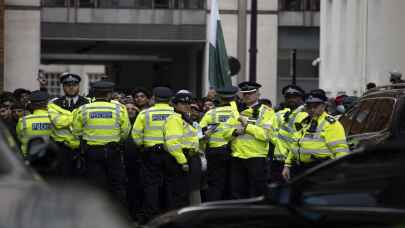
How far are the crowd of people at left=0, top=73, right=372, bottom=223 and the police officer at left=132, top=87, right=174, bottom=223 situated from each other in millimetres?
13

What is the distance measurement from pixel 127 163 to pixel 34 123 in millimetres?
2127

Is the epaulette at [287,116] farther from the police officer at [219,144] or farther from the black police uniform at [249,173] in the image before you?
the police officer at [219,144]

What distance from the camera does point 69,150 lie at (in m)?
15.2

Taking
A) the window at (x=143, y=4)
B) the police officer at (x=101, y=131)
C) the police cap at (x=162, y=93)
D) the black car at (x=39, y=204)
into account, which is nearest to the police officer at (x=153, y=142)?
the police cap at (x=162, y=93)

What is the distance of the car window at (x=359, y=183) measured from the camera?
7.38 metres

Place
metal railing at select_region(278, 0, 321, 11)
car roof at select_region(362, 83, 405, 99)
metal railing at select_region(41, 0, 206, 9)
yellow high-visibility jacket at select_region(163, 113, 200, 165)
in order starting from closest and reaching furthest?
1. car roof at select_region(362, 83, 405, 99)
2. yellow high-visibility jacket at select_region(163, 113, 200, 165)
3. metal railing at select_region(41, 0, 206, 9)
4. metal railing at select_region(278, 0, 321, 11)

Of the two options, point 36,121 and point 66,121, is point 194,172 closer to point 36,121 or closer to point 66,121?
point 66,121

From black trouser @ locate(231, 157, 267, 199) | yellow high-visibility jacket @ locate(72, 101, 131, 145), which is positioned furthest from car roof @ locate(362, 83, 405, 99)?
yellow high-visibility jacket @ locate(72, 101, 131, 145)

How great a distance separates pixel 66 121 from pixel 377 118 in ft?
13.3

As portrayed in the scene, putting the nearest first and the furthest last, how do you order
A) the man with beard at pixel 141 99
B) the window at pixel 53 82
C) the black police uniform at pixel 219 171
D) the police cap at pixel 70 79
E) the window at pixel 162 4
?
the police cap at pixel 70 79, the black police uniform at pixel 219 171, the man with beard at pixel 141 99, the window at pixel 162 4, the window at pixel 53 82

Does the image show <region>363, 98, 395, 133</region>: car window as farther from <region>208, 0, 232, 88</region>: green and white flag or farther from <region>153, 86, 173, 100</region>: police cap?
<region>208, 0, 232, 88</region>: green and white flag

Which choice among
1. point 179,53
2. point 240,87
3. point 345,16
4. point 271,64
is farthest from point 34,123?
point 179,53

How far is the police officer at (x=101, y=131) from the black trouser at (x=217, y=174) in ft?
4.13

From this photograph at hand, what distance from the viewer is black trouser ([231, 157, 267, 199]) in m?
15.1
